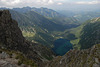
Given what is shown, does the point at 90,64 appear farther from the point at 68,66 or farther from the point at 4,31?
the point at 4,31

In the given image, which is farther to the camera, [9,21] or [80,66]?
[9,21]

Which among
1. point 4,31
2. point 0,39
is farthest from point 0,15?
point 0,39

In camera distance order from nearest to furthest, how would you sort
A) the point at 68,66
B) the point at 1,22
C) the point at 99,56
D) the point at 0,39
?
the point at 99,56
the point at 68,66
the point at 0,39
the point at 1,22

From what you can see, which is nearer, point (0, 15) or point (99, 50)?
point (99, 50)

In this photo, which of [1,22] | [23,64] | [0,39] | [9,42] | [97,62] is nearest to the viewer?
[97,62]

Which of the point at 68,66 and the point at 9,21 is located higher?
the point at 9,21

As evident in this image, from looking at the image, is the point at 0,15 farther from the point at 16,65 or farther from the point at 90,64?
the point at 90,64

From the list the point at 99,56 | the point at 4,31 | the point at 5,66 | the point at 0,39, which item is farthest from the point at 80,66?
the point at 4,31

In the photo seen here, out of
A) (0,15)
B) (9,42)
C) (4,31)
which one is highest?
(0,15)

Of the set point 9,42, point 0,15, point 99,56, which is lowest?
point 9,42
